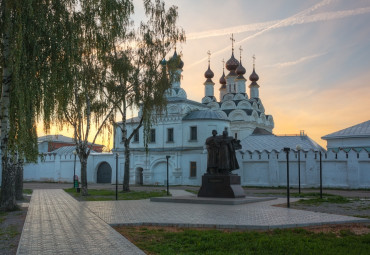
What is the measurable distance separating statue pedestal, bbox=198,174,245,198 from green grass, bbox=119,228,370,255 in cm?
687

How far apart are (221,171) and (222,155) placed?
65cm

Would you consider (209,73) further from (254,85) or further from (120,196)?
(120,196)

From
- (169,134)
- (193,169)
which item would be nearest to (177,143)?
(169,134)

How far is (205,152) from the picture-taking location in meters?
33.3

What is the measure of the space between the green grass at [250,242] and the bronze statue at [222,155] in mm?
7271

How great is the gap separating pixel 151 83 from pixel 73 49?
10706 mm

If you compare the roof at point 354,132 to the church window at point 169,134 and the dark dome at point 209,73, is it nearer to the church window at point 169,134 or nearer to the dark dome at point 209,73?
the church window at point 169,134

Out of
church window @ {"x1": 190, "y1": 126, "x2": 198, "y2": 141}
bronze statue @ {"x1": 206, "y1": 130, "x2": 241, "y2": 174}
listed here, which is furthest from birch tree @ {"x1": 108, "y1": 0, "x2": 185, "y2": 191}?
church window @ {"x1": 190, "y1": 126, "x2": 198, "y2": 141}

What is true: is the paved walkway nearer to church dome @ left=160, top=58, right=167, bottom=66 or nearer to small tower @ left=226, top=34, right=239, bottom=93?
church dome @ left=160, top=58, right=167, bottom=66

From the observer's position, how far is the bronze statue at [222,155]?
16078 millimetres

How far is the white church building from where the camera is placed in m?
28.0

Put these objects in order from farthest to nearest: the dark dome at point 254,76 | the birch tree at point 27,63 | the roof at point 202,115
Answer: the dark dome at point 254,76
the roof at point 202,115
the birch tree at point 27,63

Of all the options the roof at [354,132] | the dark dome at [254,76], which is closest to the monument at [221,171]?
the roof at [354,132]

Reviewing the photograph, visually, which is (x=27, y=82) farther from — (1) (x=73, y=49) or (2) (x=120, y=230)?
(2) (x=120, y=230)
